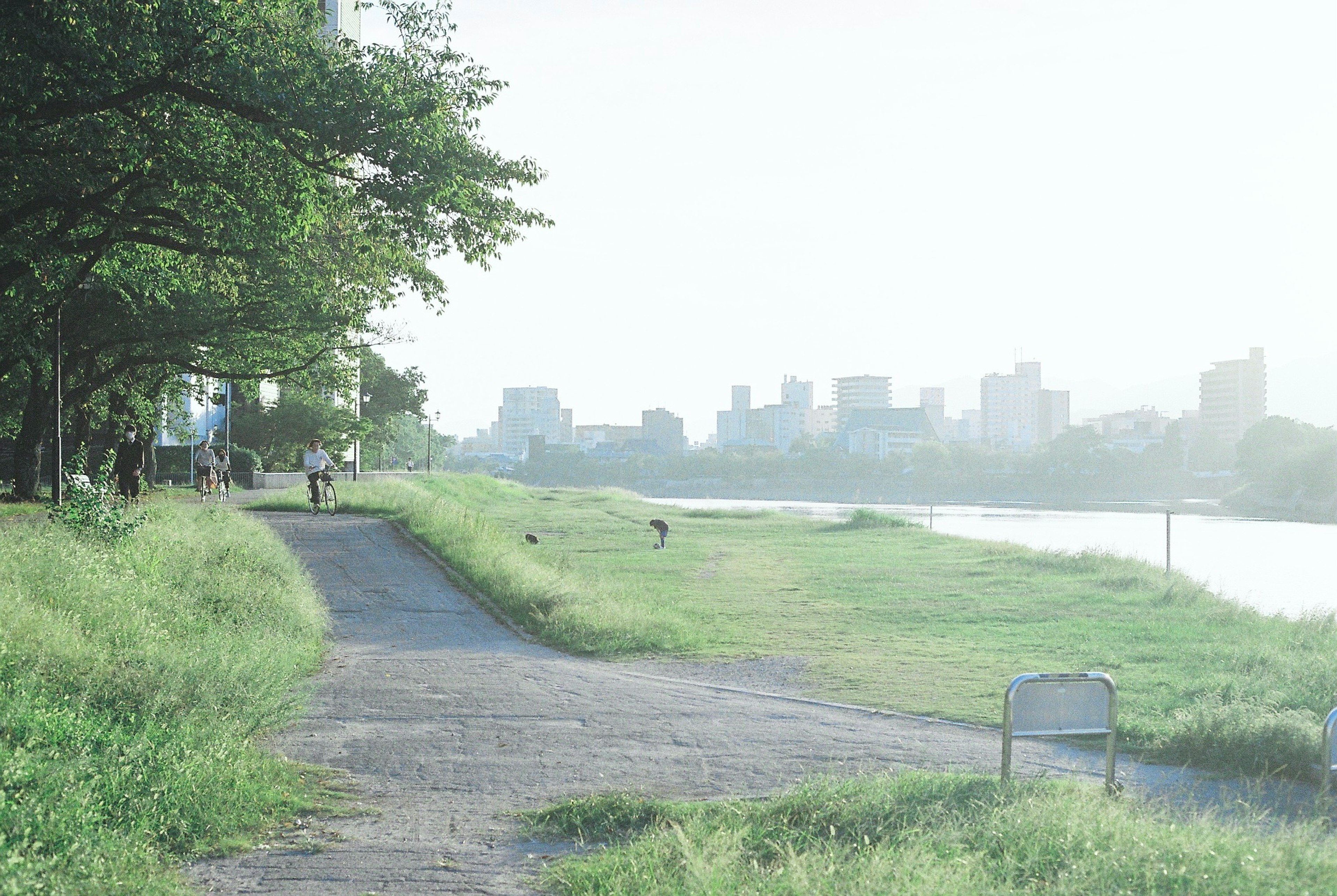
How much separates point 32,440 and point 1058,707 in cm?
2540

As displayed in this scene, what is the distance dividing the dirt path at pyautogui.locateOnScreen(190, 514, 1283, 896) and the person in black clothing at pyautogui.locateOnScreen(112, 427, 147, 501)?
1181 centimetres

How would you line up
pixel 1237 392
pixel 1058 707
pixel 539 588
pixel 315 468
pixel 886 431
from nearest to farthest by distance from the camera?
1. pixel 1058 707
2. pixel 539 588
3. pixel 315 468
4. pixel 1237 392
5. pixel 886 431

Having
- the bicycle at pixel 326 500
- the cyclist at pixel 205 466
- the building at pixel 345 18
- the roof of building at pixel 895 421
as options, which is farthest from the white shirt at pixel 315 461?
the roof of building at pixel 895 421

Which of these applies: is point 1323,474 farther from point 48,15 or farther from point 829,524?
point 48,15

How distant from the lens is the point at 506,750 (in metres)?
7.29

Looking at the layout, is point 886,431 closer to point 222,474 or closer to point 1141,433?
point 1141,433

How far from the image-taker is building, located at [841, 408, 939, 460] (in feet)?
565

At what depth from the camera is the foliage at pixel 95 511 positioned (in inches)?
467

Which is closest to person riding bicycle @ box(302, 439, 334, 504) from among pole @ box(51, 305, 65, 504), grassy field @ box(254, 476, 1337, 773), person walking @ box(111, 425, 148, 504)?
grassy field @ box(254, 476, 1337, 773)

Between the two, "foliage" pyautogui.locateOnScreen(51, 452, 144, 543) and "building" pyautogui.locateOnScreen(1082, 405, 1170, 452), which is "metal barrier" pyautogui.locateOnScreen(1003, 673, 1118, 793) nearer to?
"foliage" pyautogui.locateOnScreen(51, 452, 144, 543)

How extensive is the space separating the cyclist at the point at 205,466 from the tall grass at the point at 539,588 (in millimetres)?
2089

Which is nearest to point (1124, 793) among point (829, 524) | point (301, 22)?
point (301, 22)

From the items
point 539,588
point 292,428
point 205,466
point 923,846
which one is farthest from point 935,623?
point 292,428

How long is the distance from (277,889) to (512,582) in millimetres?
10450
